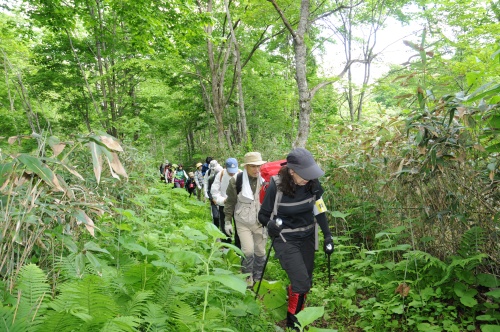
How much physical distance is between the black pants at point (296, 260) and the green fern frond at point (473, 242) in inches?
63.8

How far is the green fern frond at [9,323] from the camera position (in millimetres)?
1642

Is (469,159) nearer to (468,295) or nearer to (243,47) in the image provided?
(468,295)

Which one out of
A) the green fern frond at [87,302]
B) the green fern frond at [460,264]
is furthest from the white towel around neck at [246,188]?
the green fern frond at [87,302]

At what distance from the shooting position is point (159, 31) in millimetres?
9414

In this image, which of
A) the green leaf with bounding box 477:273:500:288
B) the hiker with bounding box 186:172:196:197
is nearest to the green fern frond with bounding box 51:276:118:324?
the green leaf with bounding box 477:273:500:288

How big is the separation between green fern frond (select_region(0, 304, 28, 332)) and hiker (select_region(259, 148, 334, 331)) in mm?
2464

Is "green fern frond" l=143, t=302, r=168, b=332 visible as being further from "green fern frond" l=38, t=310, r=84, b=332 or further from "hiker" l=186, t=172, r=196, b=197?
"hiker" l=186, t=172, r=196, b=197

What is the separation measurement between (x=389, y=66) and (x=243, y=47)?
27.4ft

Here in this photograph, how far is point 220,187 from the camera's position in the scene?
6797 millimetres

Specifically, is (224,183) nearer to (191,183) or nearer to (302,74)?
(302,74)

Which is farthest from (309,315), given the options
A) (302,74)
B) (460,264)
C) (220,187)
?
(302,74)

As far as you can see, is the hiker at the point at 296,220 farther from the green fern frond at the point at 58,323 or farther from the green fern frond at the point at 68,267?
the green fern frond at the point at 58,323

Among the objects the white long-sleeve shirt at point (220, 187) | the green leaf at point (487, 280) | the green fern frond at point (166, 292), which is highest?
the white long-sleeve shirt at point (220, 187)

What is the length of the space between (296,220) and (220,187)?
309cm
